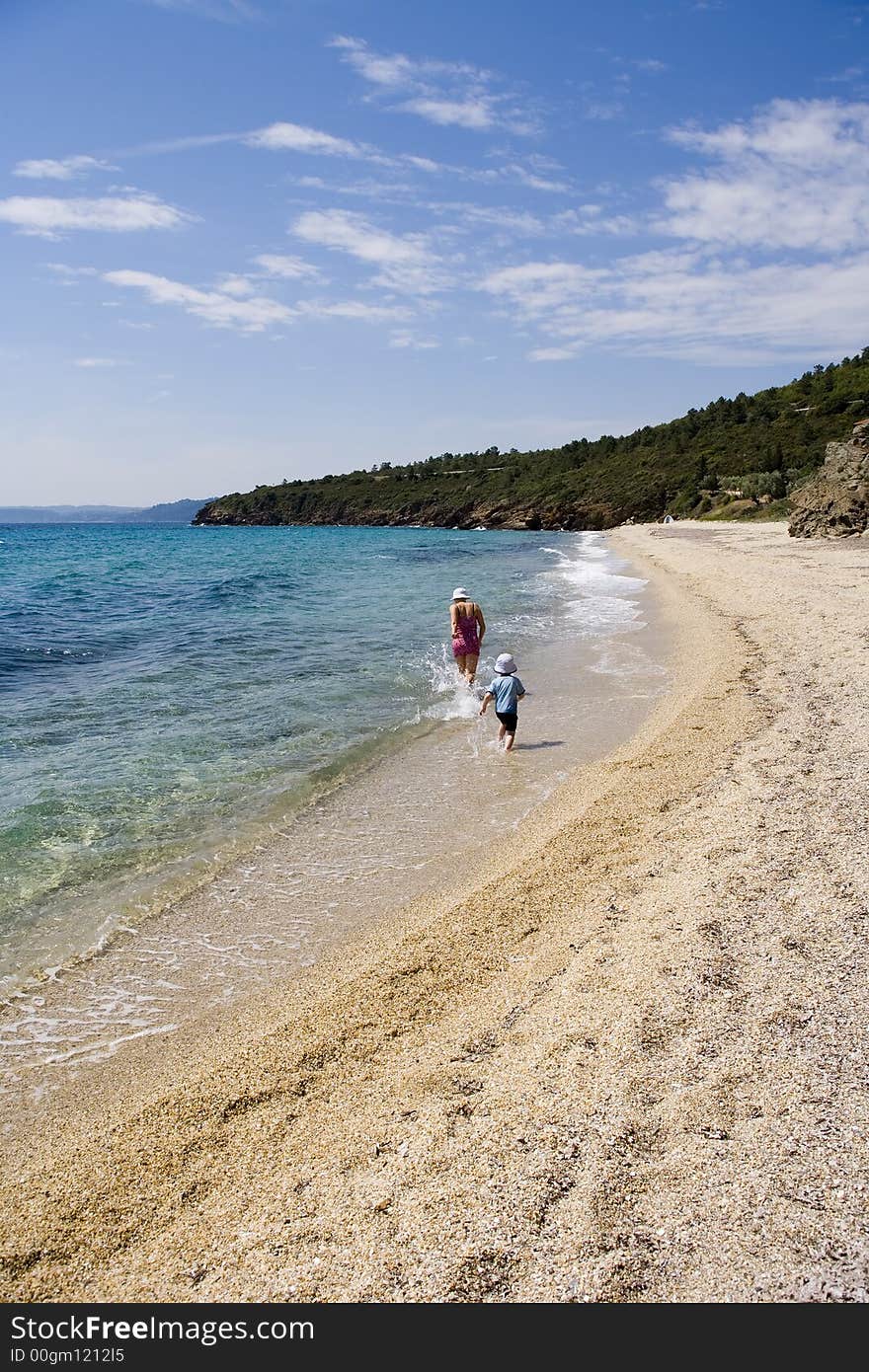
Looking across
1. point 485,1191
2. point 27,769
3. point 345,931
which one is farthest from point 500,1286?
point 27,769

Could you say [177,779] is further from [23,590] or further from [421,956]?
[23,590]

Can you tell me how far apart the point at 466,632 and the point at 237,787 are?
5.15m

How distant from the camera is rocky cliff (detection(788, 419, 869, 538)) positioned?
2836 centimetres

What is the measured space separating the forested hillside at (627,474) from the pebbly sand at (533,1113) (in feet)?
157

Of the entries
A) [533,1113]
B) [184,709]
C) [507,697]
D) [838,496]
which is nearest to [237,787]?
[507,697]

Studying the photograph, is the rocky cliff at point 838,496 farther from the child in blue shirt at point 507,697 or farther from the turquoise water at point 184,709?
the child in blue shirt at point 507,697

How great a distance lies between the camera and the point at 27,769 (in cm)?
884

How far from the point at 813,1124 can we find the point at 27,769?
8.77 m

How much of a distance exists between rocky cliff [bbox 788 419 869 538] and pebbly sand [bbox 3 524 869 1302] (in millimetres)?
26853

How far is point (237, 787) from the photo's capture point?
323 inches

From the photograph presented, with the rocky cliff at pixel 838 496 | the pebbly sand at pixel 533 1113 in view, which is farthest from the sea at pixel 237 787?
the rocky cliff at pixel 838 496

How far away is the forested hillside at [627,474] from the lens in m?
61.7

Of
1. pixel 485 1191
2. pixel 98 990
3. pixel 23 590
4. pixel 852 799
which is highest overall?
pixel 23 590

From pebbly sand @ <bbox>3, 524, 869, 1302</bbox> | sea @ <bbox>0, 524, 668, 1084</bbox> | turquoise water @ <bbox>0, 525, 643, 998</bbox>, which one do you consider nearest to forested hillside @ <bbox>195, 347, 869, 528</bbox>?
turquoise water @ <bbox>0, 525, 643, 998</bbox>
